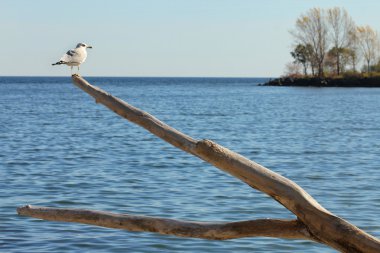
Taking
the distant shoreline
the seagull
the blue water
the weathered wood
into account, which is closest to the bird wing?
the seagull

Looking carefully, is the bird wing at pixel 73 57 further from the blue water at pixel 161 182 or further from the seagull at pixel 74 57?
the blue water at pixel 161 182

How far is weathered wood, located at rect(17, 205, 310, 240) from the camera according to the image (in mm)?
5996

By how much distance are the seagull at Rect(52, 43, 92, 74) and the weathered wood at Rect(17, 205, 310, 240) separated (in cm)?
298

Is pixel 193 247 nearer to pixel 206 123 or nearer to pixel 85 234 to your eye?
pixel 85 234

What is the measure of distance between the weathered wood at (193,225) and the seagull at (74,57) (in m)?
2.98

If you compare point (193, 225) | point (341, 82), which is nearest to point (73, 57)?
point (193, 225)

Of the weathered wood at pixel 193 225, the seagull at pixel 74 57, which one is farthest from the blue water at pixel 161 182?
the weathered wood at pixel 193 225

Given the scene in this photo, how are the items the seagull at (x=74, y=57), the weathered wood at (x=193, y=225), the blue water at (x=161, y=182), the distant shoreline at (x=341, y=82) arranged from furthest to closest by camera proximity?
the distant shoreline at (x=341, y=82) < the blue water at (x=161, y=182) < the seagull at (x=74, y=57) < the weathered wood at (x=193, y=225)

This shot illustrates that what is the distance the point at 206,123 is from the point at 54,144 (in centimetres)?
1472

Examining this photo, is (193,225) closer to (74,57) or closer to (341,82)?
(74,57)

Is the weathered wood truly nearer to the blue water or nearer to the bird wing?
the bird wing

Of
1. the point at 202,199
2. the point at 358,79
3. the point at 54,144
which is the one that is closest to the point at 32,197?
the point at 202,199

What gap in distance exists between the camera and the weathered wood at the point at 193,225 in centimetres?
600

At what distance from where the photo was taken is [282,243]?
1116 centimetres
